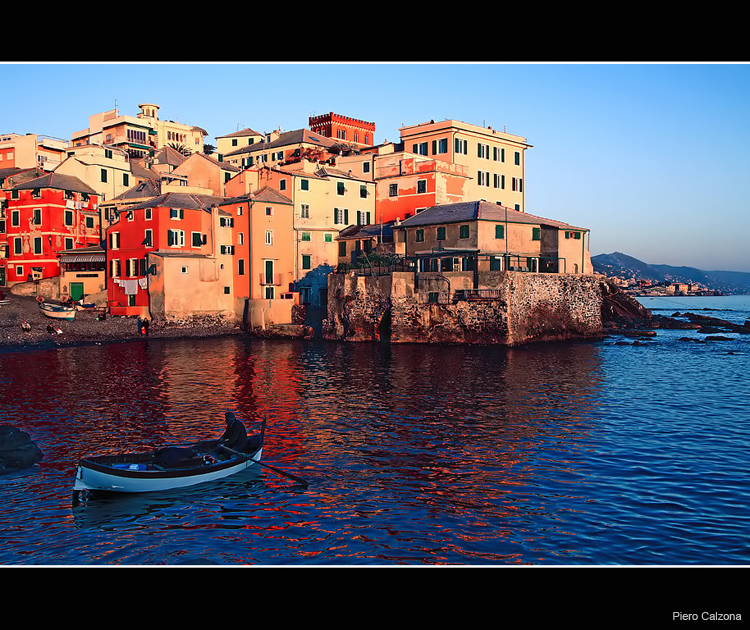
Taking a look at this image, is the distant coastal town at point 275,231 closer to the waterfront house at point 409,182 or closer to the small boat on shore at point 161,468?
the waterfront house at point 409,182

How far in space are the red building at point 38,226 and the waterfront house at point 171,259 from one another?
28.2ft

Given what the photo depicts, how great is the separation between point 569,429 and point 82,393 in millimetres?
27099

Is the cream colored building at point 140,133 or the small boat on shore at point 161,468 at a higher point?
the cream colored building at point 140,133

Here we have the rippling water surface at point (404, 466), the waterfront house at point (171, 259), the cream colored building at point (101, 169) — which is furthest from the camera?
Result: the cream colored building at point (101, 169)

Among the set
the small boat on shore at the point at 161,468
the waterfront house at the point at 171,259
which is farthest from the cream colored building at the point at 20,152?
the small boat on shore at the point at 161,468

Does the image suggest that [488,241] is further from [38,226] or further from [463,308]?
Answer: [38,226]

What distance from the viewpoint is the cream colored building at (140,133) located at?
378ft

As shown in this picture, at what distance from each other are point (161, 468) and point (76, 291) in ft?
211

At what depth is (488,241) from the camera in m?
65.4

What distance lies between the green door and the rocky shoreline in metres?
4.19

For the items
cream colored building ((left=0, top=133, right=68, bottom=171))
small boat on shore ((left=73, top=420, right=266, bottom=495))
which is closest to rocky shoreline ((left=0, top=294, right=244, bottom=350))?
cream colored building ((left=0, top=133, right=68, bottom=171))

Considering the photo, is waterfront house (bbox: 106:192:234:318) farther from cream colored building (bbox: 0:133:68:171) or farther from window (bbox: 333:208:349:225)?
cream colored building (bbox: 0:133:68:171)

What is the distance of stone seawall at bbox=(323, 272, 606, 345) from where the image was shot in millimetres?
63344
